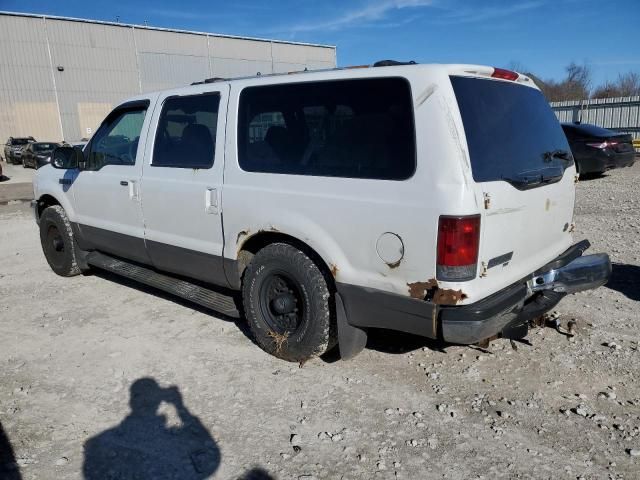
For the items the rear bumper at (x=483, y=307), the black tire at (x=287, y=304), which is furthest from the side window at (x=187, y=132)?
the rear bumper at (x=483, y=307)

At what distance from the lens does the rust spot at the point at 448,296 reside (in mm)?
2781

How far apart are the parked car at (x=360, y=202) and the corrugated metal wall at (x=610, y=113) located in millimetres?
20778

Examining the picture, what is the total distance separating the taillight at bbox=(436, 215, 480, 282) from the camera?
2.68 meters

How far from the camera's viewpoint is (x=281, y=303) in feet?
11.8

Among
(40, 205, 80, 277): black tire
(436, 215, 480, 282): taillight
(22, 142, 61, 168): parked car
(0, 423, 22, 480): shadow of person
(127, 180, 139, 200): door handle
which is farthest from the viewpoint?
(22, 142, 61, 168): parked car

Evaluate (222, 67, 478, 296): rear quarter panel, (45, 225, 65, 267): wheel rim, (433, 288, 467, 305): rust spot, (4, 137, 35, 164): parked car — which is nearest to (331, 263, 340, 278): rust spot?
(222, 67, 478, 296): rear quarter panel

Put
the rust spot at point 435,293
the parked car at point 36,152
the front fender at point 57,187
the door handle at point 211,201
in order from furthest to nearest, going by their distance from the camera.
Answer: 1. the parked car at point 36,152
2. the front fender at point 57,187
3. the door handle at point 211,201
4. the rust spot at point 435,293

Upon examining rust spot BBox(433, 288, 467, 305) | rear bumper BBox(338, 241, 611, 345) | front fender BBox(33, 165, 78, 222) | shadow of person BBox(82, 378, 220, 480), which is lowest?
shadow of person BBox(82, 378, 220, 480)

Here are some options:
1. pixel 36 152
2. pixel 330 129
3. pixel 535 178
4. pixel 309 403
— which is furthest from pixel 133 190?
pixel 36 152

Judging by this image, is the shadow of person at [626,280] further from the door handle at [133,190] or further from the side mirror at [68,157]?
the side mirror at [68,157]

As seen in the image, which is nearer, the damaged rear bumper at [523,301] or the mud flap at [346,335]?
the damaged rear bumper at [523,301]

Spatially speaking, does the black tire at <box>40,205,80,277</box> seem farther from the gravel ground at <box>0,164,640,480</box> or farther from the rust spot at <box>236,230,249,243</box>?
the rust spot at <box>236,230,249,243</box>

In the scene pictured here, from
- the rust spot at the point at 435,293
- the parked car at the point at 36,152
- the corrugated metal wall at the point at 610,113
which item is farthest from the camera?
the parked car at the point at 36,152

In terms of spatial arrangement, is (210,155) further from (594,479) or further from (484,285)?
(594,479)
